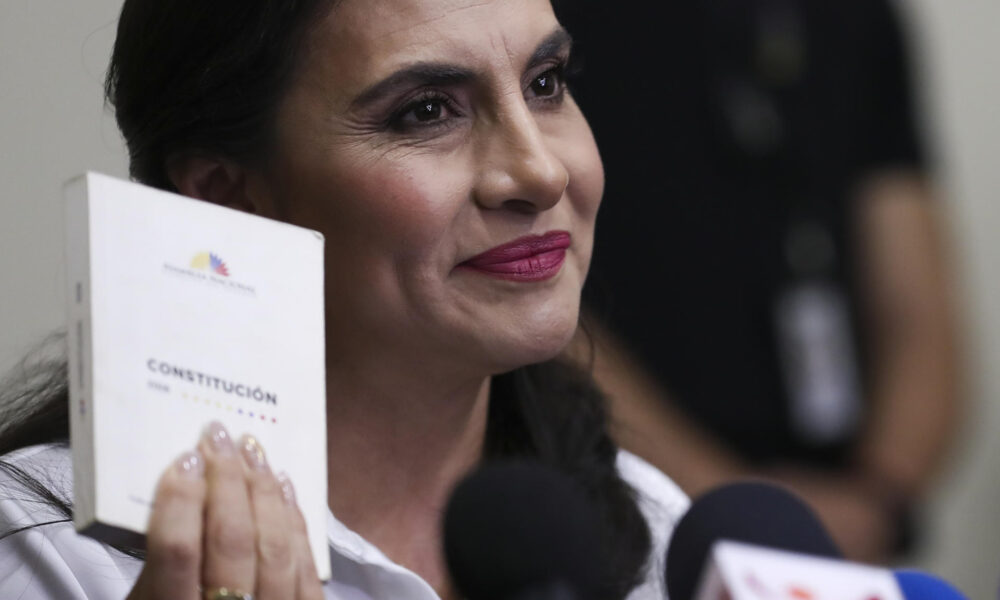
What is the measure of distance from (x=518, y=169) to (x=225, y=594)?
0.68 meters

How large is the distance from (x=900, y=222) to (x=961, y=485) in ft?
3.16

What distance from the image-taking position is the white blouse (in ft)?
5.53

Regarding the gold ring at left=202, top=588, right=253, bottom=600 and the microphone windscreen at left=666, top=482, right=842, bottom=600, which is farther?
the gold ring at left=202, top=588, right=253, bottom=600

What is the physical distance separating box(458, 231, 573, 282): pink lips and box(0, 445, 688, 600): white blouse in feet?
1.24

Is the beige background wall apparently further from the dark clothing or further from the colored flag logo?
the colored flag logo

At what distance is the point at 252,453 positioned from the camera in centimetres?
129

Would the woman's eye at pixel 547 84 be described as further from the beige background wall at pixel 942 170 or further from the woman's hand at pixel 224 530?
the beige background wall at pixel 942 170

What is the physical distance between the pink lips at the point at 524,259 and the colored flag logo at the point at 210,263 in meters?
0.52

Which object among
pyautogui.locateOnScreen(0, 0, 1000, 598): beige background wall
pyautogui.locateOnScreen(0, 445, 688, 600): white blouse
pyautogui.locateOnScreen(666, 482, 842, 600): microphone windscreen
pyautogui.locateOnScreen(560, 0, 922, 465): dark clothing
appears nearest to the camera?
pyautogui.locateOnScreen(666, 482, 842, 600): microphone windscreen

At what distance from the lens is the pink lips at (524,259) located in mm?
1792

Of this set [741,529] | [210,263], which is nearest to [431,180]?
[210,263]

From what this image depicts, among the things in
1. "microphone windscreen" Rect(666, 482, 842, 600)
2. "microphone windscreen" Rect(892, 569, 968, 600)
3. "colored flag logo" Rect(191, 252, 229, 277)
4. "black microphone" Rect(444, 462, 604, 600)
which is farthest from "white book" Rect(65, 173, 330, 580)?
"microphone windscreen" Rect(892, 569, 968, 600)

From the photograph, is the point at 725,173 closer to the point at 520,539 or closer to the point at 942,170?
the point at 942,170

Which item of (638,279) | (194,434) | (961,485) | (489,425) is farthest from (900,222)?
(194,434)
